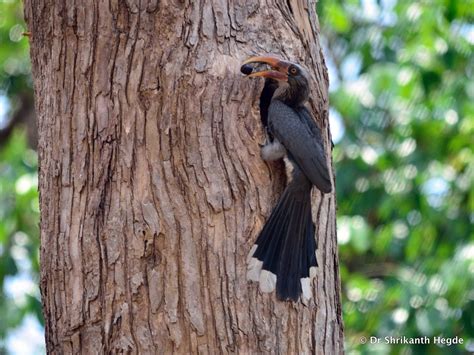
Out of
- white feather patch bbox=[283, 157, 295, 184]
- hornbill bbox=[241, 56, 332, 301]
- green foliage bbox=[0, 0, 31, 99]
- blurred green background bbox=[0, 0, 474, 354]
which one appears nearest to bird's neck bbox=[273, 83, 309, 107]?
hornbill bbox=[241, 56, 332, 301]

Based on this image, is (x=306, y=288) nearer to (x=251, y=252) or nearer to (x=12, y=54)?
(x=251, y=252)

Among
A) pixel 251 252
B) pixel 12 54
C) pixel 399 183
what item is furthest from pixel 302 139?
pixel 12 54

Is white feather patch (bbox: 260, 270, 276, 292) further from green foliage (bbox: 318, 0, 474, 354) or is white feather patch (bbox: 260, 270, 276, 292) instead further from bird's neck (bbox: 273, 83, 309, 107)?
green foliage (bbox: 318, 0, 474, 354)

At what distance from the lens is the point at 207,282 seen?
327cm

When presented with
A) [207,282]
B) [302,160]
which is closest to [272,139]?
[302,160]

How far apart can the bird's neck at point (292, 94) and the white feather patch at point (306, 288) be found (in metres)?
0.77

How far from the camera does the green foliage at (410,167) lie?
6.92m

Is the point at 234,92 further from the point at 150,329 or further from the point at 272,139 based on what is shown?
the point at 150,329

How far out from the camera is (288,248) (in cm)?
350

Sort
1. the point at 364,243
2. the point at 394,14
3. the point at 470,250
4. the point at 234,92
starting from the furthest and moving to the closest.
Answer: the point at 394,14 < the point at 364,243 < the point at 470,250 < the point at 234,92

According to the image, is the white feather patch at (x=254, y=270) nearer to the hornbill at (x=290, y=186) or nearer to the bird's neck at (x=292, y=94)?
the hornbill at (x=290, y=186)

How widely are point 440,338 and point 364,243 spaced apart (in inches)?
37.0

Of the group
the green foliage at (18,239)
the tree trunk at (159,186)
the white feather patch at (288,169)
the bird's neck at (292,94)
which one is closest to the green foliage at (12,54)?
the green foliage at (18,239)

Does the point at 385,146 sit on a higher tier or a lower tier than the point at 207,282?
higher
